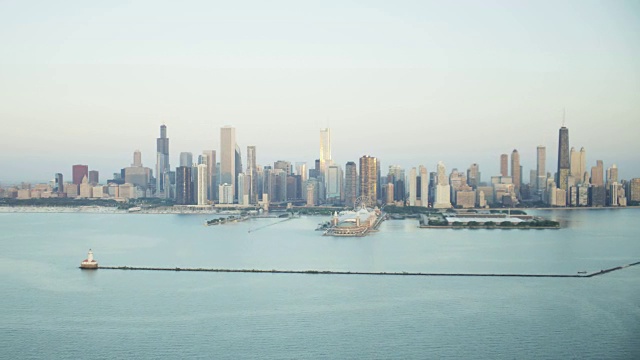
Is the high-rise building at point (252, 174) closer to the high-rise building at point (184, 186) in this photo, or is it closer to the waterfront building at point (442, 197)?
the high-rise building at point (184, 186)

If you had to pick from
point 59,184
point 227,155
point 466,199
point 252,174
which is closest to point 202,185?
point 252,174

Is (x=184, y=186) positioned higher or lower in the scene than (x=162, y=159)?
lower

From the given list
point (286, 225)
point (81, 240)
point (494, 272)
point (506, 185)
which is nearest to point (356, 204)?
point (506, 185)

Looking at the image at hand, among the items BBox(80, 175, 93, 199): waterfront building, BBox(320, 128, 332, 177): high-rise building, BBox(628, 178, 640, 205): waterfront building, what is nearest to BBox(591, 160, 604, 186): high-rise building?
BBox(628, 178, 640, 205): waterfront building

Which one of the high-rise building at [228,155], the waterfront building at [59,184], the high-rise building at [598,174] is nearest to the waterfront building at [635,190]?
the high-rise building at [598,174]

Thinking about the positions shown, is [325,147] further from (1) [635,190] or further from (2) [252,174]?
(1) [635,190]

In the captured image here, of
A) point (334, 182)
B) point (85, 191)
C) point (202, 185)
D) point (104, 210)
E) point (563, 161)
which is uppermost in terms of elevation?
point (563, 161)

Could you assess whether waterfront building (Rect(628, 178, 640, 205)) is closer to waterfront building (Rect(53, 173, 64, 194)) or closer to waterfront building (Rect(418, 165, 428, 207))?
waterfront building (Rect(418, 165, 428, 207))
